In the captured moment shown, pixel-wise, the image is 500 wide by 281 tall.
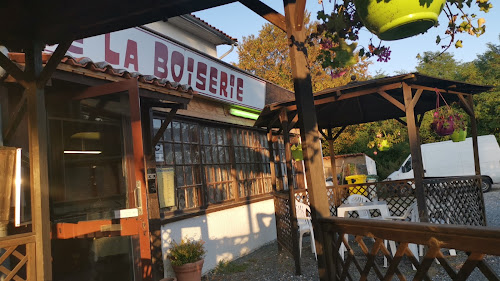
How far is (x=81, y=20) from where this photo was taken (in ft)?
9.02

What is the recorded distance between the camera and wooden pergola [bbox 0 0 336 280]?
2.47 meters

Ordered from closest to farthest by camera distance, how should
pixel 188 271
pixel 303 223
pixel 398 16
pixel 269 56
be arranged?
pixel 398 16 < pixel 188 271 < pixel 303 223 < pixel 269 56

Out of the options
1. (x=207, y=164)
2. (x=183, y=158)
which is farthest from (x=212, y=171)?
(x=183, y=158)

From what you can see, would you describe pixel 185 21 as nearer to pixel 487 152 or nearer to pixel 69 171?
pixel 69 171

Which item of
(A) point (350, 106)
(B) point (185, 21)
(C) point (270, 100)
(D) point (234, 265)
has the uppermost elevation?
(B) point (185, 21)

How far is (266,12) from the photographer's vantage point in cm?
254

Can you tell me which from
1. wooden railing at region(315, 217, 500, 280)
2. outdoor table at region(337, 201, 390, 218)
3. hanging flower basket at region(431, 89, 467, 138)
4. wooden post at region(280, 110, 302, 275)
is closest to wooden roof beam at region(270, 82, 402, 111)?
→ wooden post at region(280, 110, 302, 275)

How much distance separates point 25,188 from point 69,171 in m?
0.93

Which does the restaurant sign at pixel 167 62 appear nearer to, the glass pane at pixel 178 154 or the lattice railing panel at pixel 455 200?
the glass pane at pixel 178 154

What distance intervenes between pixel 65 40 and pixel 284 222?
517cm

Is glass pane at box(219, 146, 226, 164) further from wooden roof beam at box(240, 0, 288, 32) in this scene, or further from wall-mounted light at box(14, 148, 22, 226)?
wooden roof beam at box(240, 0, 288, 32)

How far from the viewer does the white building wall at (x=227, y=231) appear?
5.70 meters

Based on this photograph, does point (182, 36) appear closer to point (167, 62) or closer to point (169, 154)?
point (167, 62)

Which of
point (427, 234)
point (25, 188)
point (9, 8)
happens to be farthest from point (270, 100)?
point (427, 234)
